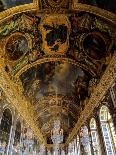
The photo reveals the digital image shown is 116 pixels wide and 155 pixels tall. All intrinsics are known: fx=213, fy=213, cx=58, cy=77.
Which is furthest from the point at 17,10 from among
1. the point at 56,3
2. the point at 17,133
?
the point at 17,133

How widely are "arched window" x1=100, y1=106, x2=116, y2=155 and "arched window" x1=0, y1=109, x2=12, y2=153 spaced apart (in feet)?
18.4

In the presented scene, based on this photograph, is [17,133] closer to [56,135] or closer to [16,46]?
[16,46]

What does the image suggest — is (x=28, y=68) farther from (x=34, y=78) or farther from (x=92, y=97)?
(x=92, y=97)

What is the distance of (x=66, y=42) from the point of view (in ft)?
43.2

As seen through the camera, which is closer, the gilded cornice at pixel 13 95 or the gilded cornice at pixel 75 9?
the gilded cornice at pixel 75 9

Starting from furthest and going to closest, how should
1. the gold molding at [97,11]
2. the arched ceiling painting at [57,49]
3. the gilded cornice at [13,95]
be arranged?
the gilded cornice at [13,95] → the arched ceiling painting at [57,49] → the gold molding at [97,11]

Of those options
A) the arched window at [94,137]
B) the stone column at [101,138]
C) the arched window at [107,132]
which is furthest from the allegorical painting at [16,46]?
the arched window at [94,137]

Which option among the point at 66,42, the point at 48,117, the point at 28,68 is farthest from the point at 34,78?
the point at 48,117

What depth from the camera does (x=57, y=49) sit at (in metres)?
13.8

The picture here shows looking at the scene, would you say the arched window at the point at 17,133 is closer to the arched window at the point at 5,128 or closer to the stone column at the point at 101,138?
the arched window at the point at 5,128

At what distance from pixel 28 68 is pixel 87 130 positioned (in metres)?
6.10

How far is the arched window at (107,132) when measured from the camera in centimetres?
1207

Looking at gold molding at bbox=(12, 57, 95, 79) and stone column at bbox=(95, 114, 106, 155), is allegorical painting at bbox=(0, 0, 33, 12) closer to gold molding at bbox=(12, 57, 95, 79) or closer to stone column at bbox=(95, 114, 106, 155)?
gold molding at bbox=(12, 57, 95, 79)

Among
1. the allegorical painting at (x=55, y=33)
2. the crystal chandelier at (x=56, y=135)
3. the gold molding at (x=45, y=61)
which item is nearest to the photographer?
the allegorical painting at (x=55, y=33)
